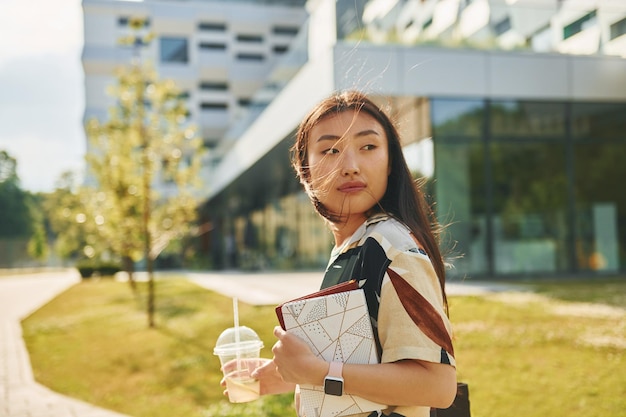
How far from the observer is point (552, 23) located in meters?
13.3

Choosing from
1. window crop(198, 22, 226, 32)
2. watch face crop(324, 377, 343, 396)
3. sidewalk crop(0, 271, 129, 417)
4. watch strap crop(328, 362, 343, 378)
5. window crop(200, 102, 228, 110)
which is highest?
window crop(198, 22, 226, 32)

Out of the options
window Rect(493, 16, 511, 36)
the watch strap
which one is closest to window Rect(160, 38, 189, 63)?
window Rect(493, 16, 511, 36)

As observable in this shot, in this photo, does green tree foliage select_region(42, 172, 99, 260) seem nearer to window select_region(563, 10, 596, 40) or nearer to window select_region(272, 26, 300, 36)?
window select_region(563, 10, 596, 40)

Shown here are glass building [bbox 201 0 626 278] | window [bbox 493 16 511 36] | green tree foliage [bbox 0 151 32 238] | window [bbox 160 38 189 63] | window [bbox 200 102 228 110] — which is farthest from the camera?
green tree foliage [bbox 0 151 32 238]

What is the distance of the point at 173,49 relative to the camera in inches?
2026

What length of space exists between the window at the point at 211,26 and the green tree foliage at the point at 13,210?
32.1 metres

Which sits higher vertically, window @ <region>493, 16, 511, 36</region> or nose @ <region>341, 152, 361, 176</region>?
window @ <region>493, 16, 511, 36</region>

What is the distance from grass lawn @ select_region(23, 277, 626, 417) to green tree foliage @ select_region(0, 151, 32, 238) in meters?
61.1

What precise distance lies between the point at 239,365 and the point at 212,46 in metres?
53.0

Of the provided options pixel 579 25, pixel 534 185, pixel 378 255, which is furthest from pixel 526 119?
pixel 378 255

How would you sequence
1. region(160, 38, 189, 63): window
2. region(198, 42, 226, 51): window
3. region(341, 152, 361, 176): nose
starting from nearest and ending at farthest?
region(341, 152, 361, 176): nose
region(160, 38, 189, 63): window
region(198, 42, 226, 51): window

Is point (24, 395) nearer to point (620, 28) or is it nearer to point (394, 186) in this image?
point (394, 186)

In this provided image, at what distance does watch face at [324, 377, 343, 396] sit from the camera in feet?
4.80

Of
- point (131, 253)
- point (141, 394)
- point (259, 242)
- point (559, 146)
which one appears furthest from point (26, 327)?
point (259, 242)
